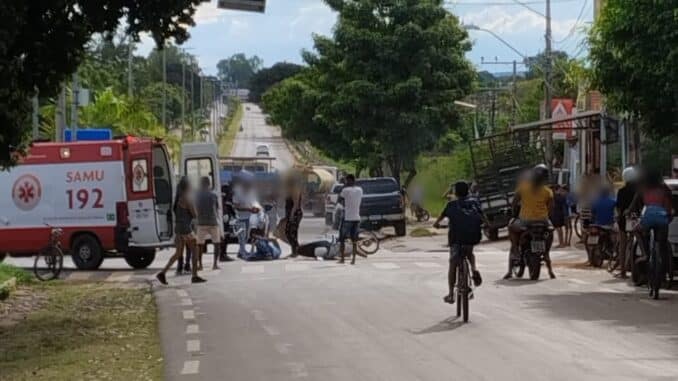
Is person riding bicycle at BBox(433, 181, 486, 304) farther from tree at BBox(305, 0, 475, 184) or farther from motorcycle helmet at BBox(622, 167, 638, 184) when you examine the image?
tree at BBox(305, 0, 475, 184)

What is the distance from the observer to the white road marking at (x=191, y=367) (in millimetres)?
11812

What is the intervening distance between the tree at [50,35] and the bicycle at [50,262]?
26.7 ft

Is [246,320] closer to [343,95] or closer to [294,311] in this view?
[294,311]

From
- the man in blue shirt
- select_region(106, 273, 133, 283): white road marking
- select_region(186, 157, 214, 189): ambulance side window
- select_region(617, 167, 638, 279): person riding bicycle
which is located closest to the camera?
select_region(617, 167, 638, 279): person riding bicycle

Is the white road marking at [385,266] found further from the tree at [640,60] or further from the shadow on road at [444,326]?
the shadow on road at [444,326]

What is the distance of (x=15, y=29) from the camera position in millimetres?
14742

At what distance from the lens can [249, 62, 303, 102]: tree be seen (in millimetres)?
163750

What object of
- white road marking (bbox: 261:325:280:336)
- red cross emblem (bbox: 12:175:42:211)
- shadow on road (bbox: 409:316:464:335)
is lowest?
white road marking (bbox: 261:325:280:336)

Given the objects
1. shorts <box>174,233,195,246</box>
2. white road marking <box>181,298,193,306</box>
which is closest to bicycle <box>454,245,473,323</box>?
white road marking <box>181,298,193,306</box>

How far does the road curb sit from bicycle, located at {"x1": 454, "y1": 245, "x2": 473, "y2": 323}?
8104 mm

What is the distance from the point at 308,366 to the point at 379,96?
3521 cm

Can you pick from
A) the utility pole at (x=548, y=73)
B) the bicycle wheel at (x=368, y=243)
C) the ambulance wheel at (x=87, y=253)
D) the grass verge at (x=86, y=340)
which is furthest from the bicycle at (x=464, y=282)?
the utility pole at (x=548, y=73)

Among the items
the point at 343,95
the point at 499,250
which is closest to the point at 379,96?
the point at 343,95

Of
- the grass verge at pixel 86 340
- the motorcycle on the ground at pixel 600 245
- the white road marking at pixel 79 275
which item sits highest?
the motorcycle on the ground at pixel 600 245
